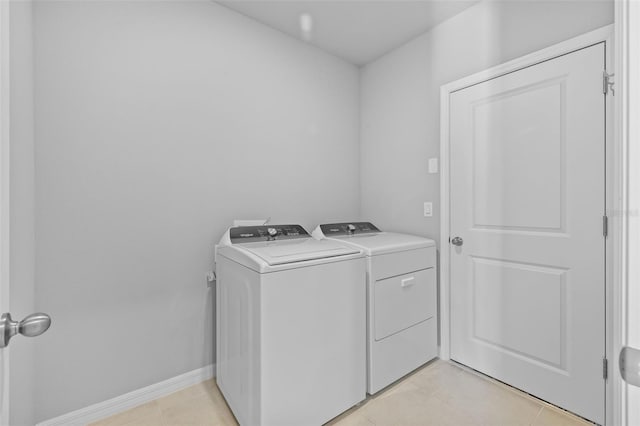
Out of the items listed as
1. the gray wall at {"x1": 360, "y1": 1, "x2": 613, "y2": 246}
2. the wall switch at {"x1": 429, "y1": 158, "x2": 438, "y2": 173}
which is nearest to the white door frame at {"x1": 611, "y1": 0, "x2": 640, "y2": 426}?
the gray wall at {"x1": 360, "y1": 1, "x2": 613, "y2": 246}

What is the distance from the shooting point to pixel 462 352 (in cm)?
210

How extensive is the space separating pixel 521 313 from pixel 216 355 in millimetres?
1977

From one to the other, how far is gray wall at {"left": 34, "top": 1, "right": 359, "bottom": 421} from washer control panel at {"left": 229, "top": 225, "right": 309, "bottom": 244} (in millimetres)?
257

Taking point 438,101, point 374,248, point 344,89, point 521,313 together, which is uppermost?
point 344,89

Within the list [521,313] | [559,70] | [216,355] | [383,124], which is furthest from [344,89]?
[216,355]

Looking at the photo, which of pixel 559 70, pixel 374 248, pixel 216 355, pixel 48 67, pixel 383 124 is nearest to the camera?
pixel 48 67

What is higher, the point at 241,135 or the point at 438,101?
the point at 438,101

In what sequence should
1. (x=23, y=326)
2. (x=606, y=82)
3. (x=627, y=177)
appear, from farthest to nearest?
(x=606, y=82)
(x=23, y=326)
(x=627, y=177)

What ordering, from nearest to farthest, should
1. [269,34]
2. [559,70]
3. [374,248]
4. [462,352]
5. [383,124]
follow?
1. [559,70]
2. [374,248]
3. [462,352]
4. [269,34]
5. [383,124]

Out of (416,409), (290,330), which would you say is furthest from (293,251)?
(416,409)

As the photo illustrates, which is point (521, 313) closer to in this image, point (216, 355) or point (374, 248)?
point (374, 248)

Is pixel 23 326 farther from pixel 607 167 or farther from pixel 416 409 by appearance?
pixel 607 167

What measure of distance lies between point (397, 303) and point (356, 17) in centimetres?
205

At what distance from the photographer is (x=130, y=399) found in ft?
5.43
